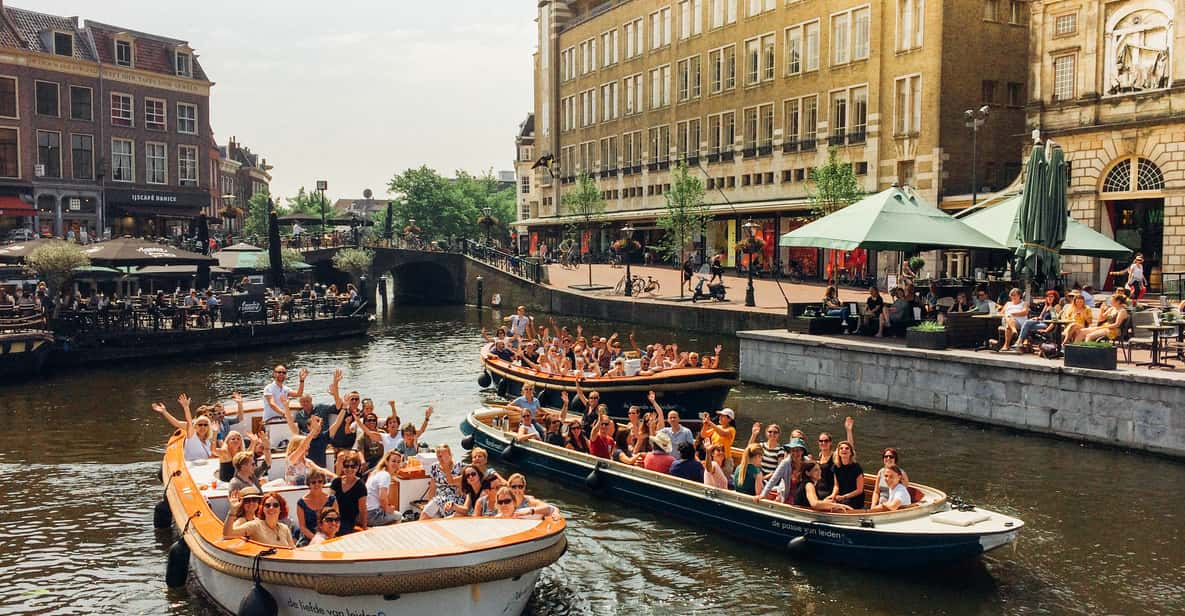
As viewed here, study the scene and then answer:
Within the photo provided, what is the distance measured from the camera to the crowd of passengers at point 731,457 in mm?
12547

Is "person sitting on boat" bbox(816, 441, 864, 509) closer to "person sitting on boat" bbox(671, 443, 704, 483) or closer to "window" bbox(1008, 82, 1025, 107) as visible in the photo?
"person sitting on boat" bbox(671, 443, 704, 483)

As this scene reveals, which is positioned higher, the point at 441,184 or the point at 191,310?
the point at 441,184

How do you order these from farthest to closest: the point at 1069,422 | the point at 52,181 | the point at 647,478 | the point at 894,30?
the point at 52,181, the point at 894,30, the point at 1069,422, the point at 647,478

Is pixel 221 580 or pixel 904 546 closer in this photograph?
pixel 221 580

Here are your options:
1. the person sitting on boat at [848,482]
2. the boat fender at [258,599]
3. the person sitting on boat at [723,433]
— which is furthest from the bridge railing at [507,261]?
the boat fender at [258,599]

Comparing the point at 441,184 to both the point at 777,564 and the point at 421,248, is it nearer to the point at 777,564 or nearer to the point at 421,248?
the point at 421,248

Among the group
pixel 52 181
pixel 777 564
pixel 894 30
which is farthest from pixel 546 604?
pixel 52 181

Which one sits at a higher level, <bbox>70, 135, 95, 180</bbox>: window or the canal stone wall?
<bbox>70, 135, 95, 180</bbox>: window

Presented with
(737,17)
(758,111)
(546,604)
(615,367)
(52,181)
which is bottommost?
(546,604)

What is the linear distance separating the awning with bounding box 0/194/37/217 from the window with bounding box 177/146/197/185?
30.3ft

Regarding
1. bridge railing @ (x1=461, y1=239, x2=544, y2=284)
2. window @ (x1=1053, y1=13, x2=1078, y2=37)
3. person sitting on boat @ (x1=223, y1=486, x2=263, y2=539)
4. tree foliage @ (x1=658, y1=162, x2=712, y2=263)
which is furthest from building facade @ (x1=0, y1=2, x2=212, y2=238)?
person sitting on boat @ (x1=223, y1=486, x2=263, y2=539)

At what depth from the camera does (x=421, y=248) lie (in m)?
63.1

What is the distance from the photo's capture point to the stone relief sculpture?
33.9 metres

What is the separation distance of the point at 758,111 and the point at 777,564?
149ft
